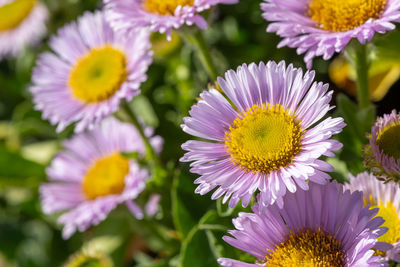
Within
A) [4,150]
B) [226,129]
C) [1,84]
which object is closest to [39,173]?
[4,150]

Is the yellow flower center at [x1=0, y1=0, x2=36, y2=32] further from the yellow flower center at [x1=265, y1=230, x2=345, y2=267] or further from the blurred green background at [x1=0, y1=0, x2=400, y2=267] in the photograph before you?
the yellow flower center at [x1=265, y1=230, x2=345, y2=267]

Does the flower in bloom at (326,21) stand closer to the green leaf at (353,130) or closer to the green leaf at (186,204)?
the green leaf at (353,130)

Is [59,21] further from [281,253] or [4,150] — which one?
[281,253]

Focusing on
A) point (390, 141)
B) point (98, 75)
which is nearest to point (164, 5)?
point (98, 75)

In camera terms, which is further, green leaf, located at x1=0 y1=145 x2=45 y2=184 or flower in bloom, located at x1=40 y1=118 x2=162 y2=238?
green leaf, located at x1=0 y1=145 x2=45 y2=184

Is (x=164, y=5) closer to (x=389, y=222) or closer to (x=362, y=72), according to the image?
(x=362, y=72)

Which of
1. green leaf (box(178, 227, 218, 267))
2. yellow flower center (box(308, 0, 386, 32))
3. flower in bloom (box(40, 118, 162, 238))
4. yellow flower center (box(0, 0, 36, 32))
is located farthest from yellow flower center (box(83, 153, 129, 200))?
yellow flower center (box(0, 0, 36, 32))
